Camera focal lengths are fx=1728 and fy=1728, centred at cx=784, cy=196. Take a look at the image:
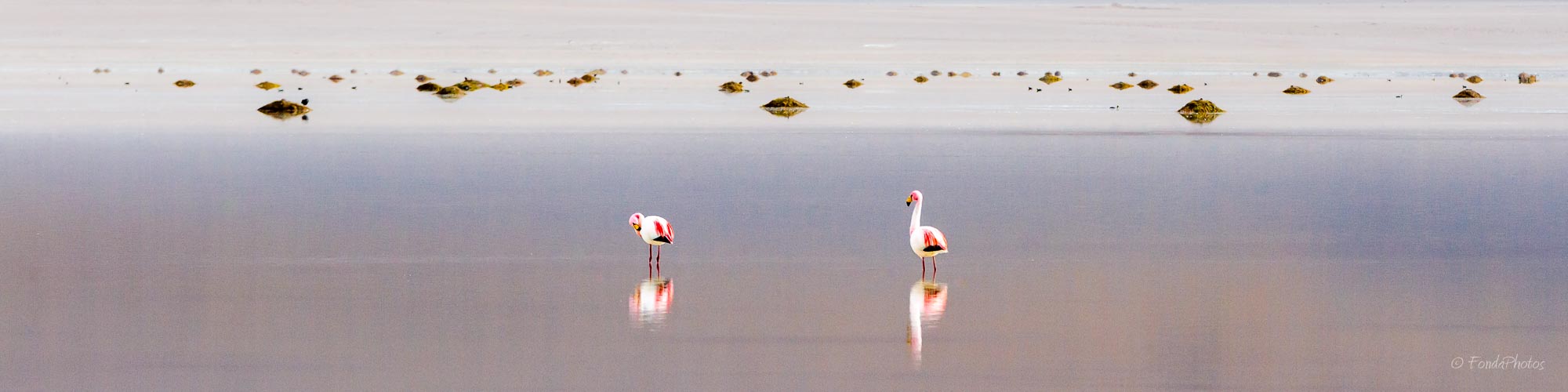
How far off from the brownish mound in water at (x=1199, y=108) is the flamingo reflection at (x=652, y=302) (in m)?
20.3

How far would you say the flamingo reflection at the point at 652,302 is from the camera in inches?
310

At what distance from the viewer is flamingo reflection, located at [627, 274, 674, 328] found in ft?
25.8

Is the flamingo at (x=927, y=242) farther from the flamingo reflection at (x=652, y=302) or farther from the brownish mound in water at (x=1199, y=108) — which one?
the brownish mound in water at (x=1199, y=108)

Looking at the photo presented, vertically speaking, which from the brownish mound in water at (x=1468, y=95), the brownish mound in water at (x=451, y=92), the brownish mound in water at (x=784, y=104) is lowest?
the brownish mound in water at (x=451, y=92)

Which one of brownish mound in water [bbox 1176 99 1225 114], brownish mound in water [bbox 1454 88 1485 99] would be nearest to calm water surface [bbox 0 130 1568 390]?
brownish mound in water [bbox 1176 99 1225 114]

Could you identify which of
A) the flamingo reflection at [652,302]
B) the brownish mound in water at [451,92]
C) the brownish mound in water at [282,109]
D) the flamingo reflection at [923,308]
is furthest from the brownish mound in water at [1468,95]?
the flamingo reflection at [652,302]

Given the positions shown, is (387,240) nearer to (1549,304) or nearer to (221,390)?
(221,390)

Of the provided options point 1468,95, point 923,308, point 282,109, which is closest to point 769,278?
point 923,308

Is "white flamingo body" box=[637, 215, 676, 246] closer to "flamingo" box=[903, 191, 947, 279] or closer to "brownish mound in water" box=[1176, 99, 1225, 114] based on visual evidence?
"flamingo" box=[903, 191, 947, 279]

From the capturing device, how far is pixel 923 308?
8.26m

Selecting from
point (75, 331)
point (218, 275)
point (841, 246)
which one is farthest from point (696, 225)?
point (75, 331)

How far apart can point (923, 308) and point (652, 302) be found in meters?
1.31

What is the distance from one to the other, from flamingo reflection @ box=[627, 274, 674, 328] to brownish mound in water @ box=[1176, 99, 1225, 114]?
66.5 ft

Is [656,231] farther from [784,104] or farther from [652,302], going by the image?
[784,104]
